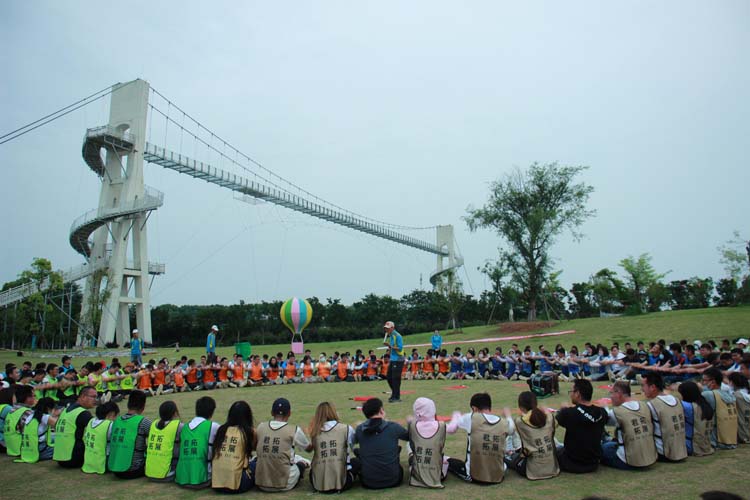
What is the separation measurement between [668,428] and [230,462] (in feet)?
17.3

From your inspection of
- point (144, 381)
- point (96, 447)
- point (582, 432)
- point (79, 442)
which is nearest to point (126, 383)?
point (144, 381)

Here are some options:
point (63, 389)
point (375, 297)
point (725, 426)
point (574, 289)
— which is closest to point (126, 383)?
point (63, 389)

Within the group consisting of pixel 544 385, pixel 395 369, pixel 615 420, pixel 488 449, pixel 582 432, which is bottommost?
pixel 544 385

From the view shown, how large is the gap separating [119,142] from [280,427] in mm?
42797

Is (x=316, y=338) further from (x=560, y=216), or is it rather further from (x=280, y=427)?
(x=280, y=427)

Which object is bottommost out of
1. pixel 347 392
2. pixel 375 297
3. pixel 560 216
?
pixel 347 392

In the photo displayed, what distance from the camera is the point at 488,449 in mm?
5551

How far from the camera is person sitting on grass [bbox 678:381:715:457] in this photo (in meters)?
6.41

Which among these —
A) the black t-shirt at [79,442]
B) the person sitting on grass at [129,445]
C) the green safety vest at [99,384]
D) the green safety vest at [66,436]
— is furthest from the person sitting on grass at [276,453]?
the green safety vest at [99,384]

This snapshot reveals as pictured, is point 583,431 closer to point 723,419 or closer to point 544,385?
point 723,419

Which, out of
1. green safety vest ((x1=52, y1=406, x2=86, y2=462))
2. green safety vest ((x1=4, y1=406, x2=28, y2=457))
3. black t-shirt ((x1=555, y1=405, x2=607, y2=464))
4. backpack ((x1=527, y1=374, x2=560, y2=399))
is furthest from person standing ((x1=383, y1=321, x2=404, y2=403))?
green safety vest ((x1=4, y1=406, x2=28, y2=457))

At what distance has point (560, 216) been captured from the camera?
3878 cm

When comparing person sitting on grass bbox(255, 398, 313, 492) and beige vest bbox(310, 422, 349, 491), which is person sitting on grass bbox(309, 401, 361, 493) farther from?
person sitting on grass bbox(255, 398, 313, 492)

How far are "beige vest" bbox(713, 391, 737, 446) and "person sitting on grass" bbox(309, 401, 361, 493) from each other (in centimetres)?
509
